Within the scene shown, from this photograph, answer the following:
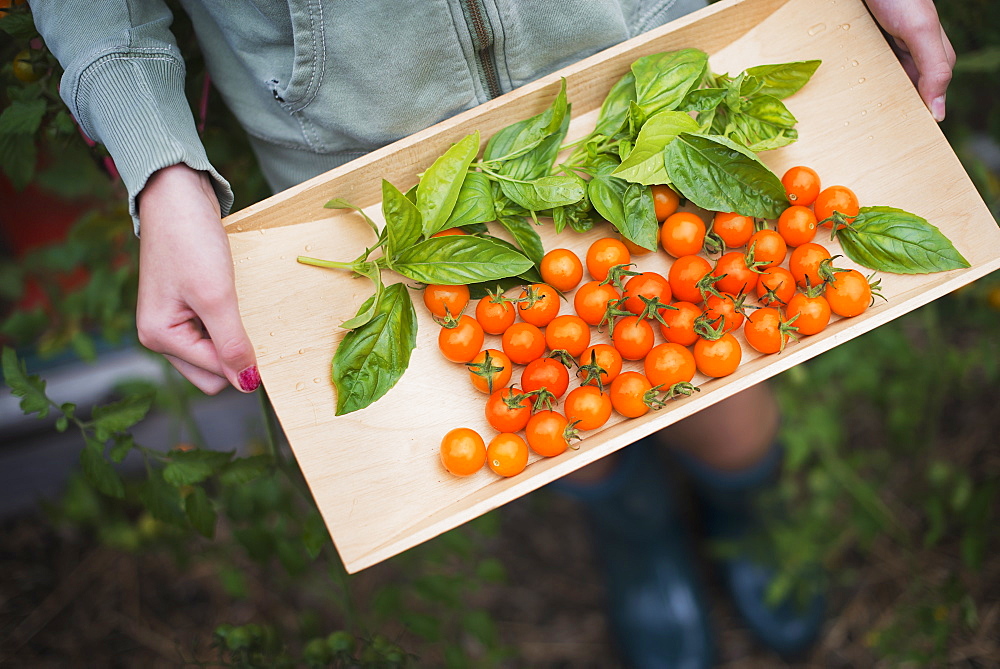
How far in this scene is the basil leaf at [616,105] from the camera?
3.71 feet

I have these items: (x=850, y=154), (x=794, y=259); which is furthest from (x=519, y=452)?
(x=850, y=154)

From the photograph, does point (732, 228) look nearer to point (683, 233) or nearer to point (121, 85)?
point (683, 233)

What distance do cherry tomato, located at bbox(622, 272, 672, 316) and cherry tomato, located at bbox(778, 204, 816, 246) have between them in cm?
21

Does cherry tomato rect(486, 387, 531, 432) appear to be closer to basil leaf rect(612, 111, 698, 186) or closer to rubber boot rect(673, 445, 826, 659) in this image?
basil leaf rect(612, 111, 698, 186)

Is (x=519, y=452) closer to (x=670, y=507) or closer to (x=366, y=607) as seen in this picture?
(x=670, y=507)

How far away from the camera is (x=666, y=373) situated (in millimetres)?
995

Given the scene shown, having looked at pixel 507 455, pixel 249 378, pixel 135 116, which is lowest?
pixel 507 455

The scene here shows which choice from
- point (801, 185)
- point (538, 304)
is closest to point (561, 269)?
point (538, 304)

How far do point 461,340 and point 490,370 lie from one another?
0.21 ft

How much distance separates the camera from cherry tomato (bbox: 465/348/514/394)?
1.02 metres

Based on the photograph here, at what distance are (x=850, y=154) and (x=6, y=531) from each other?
234 cm

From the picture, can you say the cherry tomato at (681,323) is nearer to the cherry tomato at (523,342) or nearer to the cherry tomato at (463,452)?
the cherry tomato at (523,342)

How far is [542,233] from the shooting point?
1.16 m

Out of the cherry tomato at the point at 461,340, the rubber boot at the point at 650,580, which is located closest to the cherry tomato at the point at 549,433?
the cherry tomato at the point at 461,340
